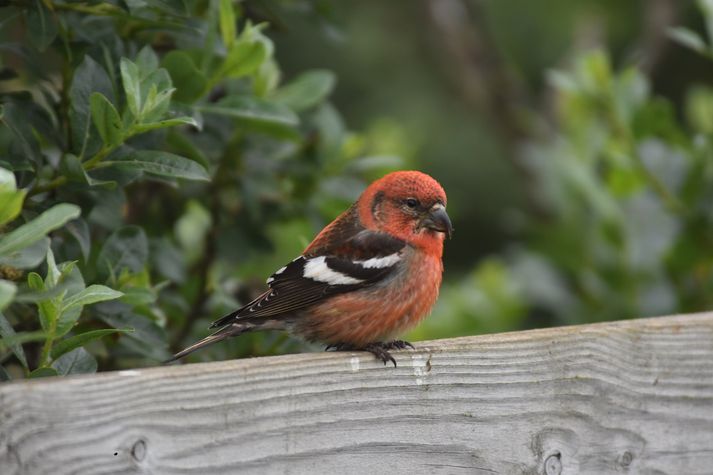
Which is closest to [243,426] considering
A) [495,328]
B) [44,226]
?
[44,226]

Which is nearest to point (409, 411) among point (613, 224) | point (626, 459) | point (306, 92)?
point (626, 459)

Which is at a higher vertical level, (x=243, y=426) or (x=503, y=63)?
(x=503, y=63)

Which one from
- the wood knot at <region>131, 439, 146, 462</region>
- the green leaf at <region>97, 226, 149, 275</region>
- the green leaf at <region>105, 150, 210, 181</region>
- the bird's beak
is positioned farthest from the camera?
the bird's beak

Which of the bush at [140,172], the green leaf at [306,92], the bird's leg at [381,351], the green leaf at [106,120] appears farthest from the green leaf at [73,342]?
the green leaf at [306,92]

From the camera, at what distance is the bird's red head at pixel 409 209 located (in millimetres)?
3770

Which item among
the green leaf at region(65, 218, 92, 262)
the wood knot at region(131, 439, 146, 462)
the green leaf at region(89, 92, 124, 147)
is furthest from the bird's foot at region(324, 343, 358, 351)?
the wood knot at region(131, 439, 146, 462)

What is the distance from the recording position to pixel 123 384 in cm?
207

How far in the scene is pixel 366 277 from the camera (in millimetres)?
3572

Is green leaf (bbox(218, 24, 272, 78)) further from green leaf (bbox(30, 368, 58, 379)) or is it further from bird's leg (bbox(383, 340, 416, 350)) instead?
green leaf (bbox(30, 368, 58, 379))

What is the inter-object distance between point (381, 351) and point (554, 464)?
56cm

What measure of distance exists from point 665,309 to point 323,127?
6.90 feet

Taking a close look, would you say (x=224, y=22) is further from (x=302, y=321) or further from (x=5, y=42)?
(x=302, y=321)

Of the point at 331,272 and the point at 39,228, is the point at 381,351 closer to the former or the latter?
the point at 331,272

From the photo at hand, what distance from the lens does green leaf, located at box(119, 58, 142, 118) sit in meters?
2.42
